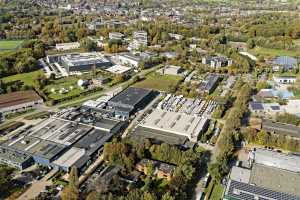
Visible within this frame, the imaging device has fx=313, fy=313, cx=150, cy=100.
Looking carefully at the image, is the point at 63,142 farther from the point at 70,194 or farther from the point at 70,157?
the point at 70,194

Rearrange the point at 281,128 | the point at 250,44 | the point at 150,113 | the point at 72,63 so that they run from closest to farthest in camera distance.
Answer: the point at 281,128
the point at 150,113
the point at 72,63
the point at 250,44

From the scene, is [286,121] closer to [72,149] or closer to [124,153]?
[124,153]

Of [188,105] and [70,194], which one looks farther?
[188,105]

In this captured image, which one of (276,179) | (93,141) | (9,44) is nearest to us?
(276,179)

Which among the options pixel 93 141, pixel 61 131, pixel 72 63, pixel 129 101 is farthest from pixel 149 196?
pixel 72 63

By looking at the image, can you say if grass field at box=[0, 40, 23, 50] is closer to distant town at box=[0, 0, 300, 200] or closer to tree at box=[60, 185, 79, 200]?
distant town at box=[0, 0, 300, 200]

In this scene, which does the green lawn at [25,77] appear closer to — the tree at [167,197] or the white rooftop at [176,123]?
the white rooftop at [176,123]
